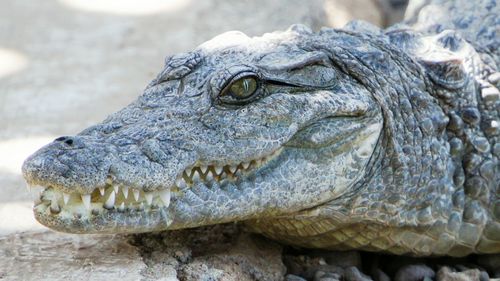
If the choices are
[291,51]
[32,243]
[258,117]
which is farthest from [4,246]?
[291,51]

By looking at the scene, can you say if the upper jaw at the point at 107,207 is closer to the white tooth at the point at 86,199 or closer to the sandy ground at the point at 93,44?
the white tooth at the point at 86,199

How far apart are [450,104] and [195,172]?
1.28m

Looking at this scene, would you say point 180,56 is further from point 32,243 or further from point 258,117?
point 32,243

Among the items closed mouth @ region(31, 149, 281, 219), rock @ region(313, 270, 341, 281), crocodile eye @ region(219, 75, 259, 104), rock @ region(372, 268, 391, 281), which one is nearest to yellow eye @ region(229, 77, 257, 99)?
crocodile eye @ region(219, 75, 259, 104)

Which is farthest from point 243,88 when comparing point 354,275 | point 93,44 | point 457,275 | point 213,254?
point 93,44

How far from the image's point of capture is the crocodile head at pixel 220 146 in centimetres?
318

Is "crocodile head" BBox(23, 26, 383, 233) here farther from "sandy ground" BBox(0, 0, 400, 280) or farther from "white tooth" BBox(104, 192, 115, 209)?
Result: "sandy ground" BBox(0, 0, 400, 280)

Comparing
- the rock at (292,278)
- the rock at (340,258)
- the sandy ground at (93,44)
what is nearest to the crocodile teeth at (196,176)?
the rock at (292,278)

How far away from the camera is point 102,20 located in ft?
22.7

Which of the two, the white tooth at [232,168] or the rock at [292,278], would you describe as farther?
the rock at [292,278]

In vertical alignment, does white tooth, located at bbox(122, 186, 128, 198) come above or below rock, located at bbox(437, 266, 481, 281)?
above

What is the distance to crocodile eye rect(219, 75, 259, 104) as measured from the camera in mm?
3533

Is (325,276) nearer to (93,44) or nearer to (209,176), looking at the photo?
(209,176)

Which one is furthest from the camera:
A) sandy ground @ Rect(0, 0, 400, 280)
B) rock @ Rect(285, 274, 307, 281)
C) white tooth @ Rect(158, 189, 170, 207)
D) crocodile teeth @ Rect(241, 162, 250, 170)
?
sandy ground @ Rect(0, 0, 400, 280)
